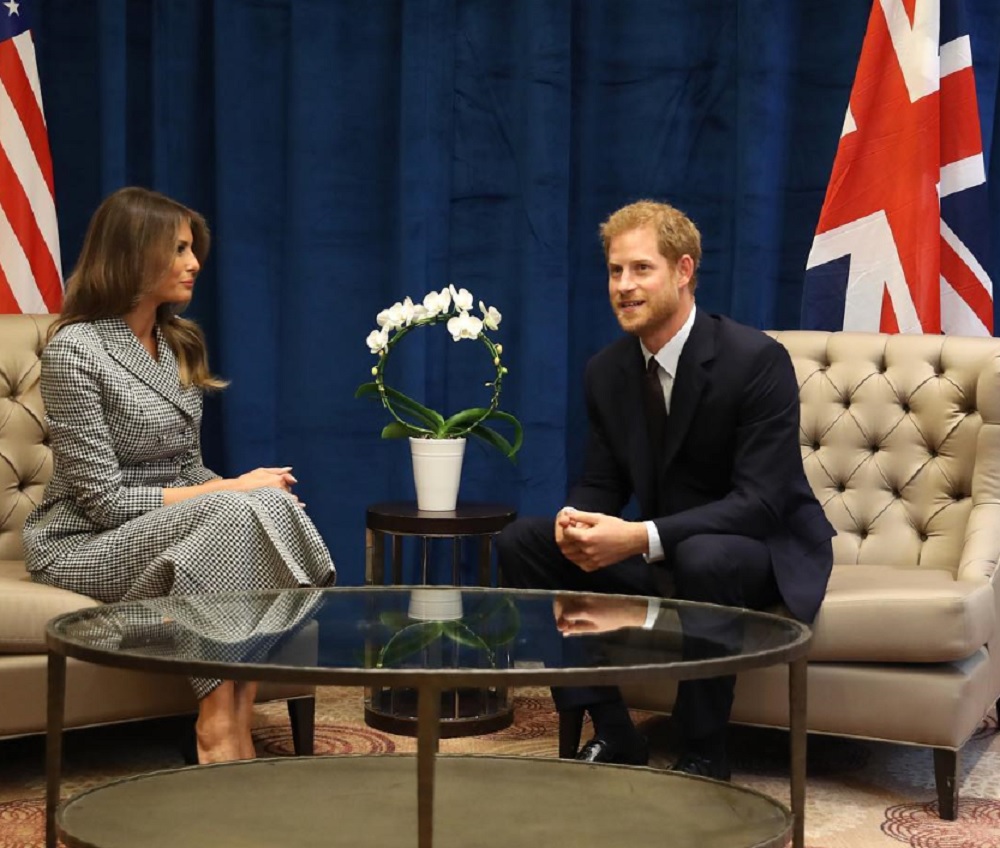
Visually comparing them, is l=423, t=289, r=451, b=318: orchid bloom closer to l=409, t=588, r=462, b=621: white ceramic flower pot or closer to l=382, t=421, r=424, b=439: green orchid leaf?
l=382, t=421, r=424, b=439: green orchid leaf

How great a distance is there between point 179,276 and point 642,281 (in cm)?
103

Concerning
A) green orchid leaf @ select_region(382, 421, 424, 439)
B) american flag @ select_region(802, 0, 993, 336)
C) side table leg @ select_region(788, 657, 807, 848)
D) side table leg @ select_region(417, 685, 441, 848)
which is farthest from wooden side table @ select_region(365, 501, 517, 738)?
side table leg @ select_region(417, 685, 441, 848)

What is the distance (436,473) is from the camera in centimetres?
374

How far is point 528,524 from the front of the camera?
3262 millimetres

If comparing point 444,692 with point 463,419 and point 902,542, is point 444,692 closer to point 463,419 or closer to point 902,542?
point 463,419

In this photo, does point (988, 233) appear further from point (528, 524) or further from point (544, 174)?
point (528, 524)

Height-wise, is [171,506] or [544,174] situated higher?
[544,174]

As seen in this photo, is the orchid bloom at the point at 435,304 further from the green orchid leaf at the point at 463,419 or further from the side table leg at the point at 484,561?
the side table leg at the point at 484,561

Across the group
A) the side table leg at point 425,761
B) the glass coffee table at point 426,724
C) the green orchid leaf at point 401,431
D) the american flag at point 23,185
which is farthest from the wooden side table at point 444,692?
the side table leg at point 425,761

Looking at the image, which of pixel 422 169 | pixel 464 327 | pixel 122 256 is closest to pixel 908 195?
pixel 464 327

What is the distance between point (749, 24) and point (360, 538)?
6.20ft

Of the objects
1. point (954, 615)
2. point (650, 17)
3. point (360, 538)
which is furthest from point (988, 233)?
point (360, 538)

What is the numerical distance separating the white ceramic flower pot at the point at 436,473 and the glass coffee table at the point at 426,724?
1.16m

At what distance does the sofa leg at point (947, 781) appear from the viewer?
9.64 ft
